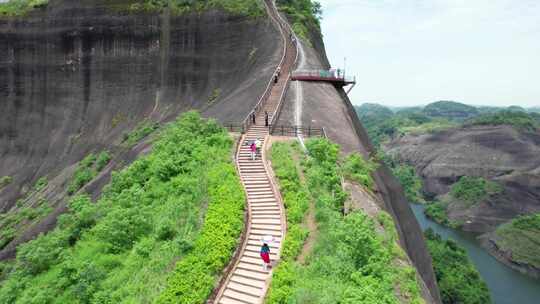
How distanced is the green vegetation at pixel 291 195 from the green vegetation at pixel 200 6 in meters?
25.8

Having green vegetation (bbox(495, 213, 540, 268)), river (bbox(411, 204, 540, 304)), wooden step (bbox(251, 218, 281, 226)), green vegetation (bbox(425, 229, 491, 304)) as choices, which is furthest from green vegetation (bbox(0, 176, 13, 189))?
green vegetation (bbox(495, 213, 540, 268))

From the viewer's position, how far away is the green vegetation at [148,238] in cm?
1023

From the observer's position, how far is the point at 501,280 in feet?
166

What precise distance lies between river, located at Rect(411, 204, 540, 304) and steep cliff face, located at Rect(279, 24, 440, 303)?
36355 millimetres

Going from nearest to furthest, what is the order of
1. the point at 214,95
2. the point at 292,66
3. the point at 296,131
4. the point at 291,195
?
the point at 291,195
the point at 296,131
the point at 292,66
the point at 214,95

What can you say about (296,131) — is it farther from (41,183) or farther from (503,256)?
(503,256)

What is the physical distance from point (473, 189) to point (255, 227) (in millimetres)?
76222

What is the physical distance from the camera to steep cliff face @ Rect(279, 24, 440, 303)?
16562 millimetres

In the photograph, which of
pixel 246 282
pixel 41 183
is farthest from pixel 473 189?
pixel 246 282

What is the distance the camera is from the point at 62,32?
4366 cm

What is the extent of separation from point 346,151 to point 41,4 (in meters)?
47.3

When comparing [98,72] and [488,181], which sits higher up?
[98,72]

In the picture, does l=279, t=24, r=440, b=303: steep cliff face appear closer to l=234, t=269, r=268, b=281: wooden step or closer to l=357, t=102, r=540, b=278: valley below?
l=234, t=269, r=268, b=281: wooden step

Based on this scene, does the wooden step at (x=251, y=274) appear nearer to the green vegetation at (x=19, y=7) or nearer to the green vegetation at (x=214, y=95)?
the green vegetation at (x=214, y=95)
